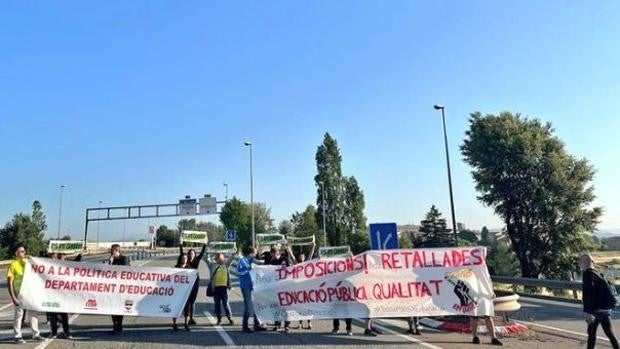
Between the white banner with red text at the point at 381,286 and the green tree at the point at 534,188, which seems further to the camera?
the green tree at the point at 534,188

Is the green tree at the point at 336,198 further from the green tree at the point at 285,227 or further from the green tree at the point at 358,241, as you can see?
the green tree at the point at 285,227

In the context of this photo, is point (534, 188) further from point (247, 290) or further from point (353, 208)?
point (353, 208)

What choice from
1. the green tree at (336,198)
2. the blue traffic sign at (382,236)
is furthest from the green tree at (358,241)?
the blue traffic sign at (382,236)

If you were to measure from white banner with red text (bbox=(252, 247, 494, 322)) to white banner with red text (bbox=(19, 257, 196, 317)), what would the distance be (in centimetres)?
213

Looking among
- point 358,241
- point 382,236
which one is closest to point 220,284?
point 382,236

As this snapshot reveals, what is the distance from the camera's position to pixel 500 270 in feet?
177

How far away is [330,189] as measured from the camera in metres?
69.9

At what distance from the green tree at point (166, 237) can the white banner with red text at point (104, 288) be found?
156628 millimetres

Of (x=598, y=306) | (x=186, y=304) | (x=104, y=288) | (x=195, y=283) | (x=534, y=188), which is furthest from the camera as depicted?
(x=534, y=188)

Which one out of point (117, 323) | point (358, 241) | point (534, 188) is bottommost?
point (117, 323)

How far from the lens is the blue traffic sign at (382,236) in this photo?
48.1 feet

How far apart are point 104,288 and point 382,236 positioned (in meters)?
6.90

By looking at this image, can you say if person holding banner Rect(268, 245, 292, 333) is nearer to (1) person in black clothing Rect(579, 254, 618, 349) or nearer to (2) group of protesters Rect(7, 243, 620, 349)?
(2) group of protesters Rect(7, 243, 620, 349)

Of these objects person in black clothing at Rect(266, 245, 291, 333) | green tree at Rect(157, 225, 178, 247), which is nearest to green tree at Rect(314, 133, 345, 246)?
person in black clothing at Rect(266, 245, 291, 333)
